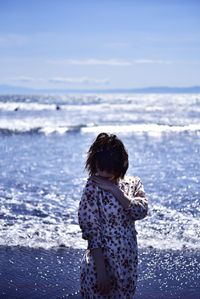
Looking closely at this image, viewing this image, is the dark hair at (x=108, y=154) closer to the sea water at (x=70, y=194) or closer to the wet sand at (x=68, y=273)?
the sea water at (x=70, y=194)

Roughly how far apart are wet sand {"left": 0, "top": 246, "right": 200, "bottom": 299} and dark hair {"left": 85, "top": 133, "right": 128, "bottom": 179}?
2811mm

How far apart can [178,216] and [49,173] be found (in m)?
6.91

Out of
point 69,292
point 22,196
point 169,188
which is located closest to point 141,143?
point 169,188

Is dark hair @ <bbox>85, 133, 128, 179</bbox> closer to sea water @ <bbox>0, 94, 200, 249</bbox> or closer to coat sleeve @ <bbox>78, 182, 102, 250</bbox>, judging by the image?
coat sleeve @ <bbox>78, 182, 102, 250</bbox>

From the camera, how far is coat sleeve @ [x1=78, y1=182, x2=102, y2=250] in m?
2.98

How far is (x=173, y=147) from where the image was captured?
2431 centimetres

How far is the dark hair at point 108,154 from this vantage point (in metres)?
3.03

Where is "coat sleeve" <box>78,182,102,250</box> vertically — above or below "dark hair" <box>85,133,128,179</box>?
below

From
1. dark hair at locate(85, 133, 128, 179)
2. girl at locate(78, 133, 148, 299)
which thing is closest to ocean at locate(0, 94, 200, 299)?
girl at locate(78, 133, 148, 299)

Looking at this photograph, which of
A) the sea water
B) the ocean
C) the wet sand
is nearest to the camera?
the wet sand

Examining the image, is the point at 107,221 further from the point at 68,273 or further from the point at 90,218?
the point at 68,273

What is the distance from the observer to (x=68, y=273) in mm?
6172

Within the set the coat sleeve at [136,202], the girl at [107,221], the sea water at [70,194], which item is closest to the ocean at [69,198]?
the sea water at [70,194]

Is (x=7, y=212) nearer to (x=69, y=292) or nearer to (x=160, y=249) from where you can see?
(x=160, y=249)
